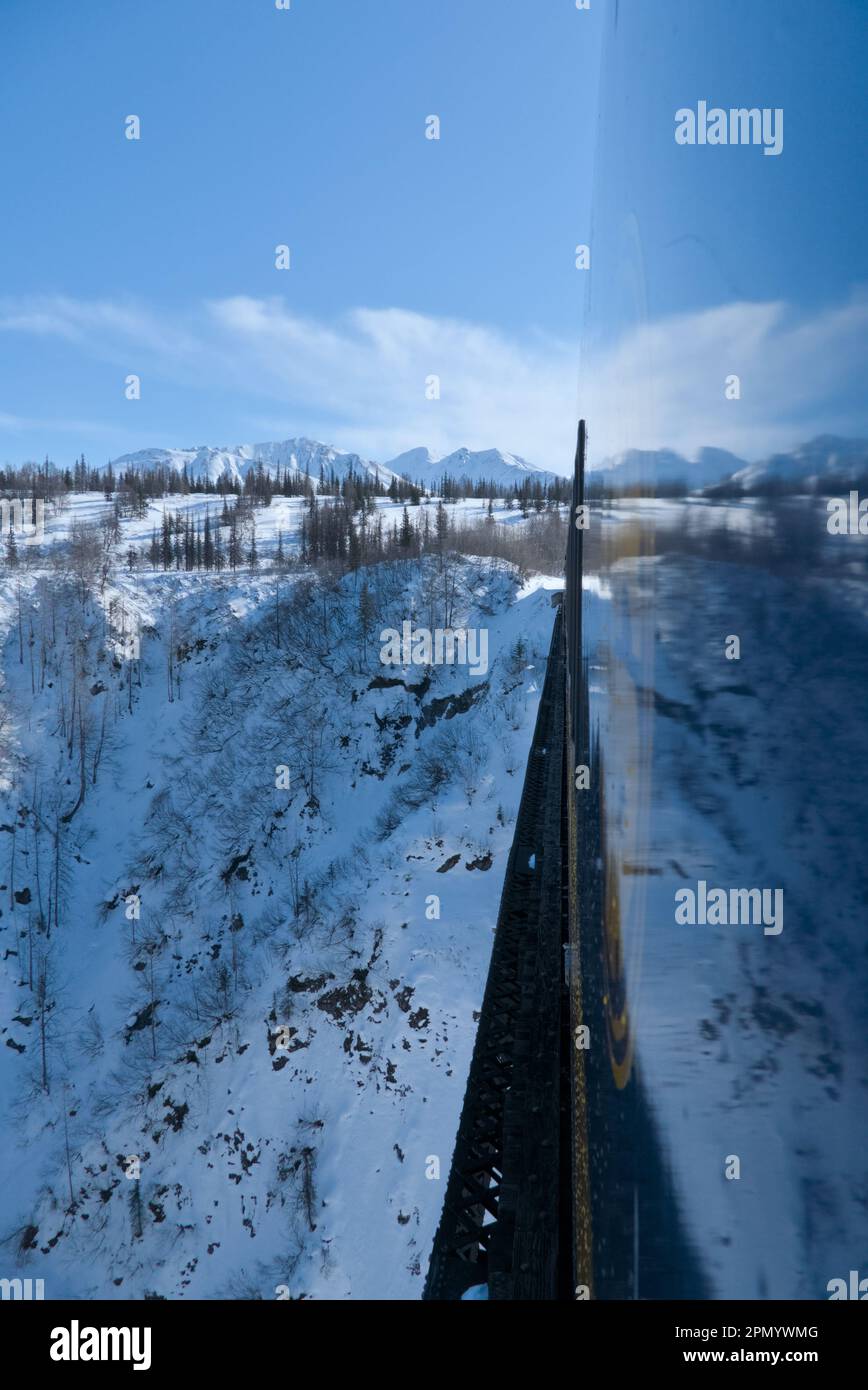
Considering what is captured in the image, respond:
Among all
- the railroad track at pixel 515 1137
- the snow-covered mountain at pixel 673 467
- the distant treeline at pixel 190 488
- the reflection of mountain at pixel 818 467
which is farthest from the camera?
the distant treeline at pixel 190 488

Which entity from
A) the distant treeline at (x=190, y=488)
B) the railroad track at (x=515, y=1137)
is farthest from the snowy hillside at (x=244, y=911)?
the distant treeline at (x=190, y=488)

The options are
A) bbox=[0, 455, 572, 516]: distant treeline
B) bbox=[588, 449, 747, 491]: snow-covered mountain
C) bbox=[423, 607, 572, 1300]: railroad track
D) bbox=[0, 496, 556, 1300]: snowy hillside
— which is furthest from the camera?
bbox=[0, 455, 572, 516]: distant treeline

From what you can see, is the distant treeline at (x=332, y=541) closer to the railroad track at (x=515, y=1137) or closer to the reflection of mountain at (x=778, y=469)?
the railroad track at (x=515, y=1137)

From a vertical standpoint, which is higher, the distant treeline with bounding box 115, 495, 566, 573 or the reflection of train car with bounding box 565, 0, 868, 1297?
the distant treeline with bounding box 115, 495, 566, 573

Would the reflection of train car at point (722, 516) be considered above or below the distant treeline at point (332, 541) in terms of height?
below

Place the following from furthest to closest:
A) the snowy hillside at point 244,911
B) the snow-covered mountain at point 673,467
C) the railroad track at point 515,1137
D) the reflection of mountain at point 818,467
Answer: the snowy hillside at point 244,911 < the railroad track at point 515,1137 < the snow-covered mountain at point 673,467 < the reflection of mountain at point 818,467

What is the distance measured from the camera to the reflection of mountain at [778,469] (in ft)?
1.62

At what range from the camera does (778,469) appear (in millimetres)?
593

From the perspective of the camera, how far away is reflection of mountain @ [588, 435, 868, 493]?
0.49 metres

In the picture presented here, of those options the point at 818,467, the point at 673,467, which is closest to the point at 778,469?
the point at 818,467

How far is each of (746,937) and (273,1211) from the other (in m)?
21.8
